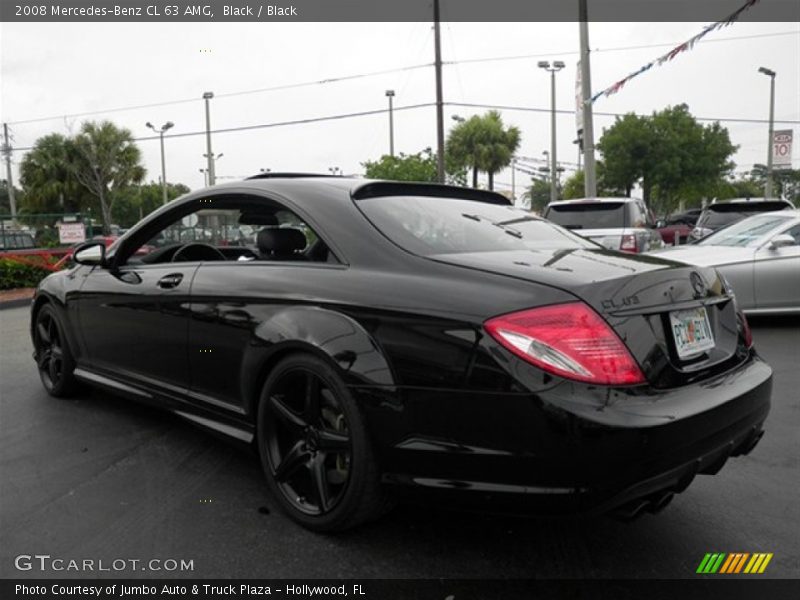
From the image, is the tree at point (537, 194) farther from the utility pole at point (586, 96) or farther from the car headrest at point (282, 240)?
the car headrest at point (282, 240)

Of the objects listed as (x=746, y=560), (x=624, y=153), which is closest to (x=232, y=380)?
(x=746, y=560)

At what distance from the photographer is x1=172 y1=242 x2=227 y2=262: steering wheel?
12.6 feet

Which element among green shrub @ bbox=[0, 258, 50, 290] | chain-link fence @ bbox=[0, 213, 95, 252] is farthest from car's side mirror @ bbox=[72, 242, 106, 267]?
chain-link fence @ bbox=[0, 213, 95, 252]

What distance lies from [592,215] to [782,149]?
26193 mm

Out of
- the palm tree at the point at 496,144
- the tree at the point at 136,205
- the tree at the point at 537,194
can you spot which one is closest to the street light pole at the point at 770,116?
the palm tree at the point at 496,144

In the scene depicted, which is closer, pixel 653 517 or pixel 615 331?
pixel 615 331

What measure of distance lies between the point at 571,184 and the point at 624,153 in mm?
34049

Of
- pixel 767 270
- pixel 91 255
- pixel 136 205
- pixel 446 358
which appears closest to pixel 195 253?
pixel 91 255

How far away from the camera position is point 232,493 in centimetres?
293

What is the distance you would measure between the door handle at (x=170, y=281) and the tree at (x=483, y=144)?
3406 centimetres

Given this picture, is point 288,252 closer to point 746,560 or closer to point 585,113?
point 746,560

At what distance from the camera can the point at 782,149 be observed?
98.7 ft

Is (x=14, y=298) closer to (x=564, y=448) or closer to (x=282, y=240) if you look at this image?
(x=282, y=240)

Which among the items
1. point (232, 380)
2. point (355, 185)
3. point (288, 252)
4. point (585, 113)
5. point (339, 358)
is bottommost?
point (232, 380)
